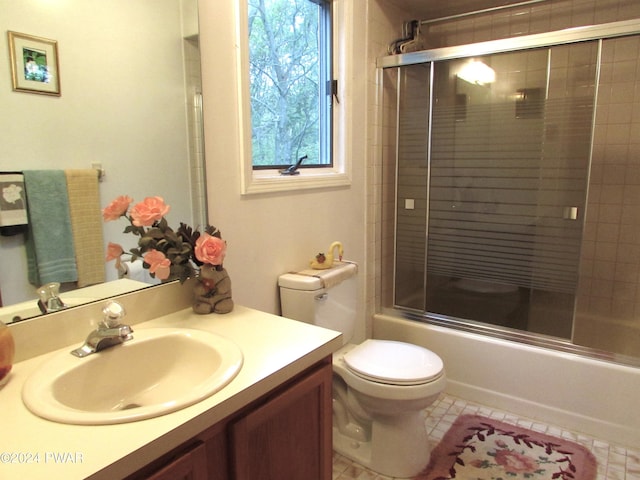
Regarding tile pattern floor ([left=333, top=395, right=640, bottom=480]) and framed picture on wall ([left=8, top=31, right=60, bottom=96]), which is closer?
framed picture on wall ([left=8, top=31, right=60, bottom=96])

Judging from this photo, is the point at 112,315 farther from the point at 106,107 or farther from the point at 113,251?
the point at 106,107

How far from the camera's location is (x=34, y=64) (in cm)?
106

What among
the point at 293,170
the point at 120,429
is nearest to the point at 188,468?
the point at 120,429

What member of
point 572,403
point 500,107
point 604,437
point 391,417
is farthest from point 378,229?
point 604,437

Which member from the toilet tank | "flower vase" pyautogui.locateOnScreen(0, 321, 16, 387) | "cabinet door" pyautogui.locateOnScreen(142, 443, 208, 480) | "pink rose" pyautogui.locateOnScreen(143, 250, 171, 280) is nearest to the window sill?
the toilet tank

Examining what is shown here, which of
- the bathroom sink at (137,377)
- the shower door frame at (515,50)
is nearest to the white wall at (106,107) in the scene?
the bathroom sink at (137,377)

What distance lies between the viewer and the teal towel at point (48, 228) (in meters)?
1.08

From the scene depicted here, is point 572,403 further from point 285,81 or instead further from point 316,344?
point 285,81

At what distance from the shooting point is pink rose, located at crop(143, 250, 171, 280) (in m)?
1.26

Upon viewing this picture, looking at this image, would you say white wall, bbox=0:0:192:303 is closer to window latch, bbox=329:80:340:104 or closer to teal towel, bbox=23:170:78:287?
teal towel, bbox=23:170:78:287

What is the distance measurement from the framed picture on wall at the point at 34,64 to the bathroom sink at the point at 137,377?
645 mm

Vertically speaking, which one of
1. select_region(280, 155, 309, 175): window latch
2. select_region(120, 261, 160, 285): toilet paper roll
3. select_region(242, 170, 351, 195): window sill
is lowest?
select_region(120, 261, 160, 285): toilet paper roll

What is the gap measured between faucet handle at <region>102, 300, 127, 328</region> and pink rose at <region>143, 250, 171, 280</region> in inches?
6.7

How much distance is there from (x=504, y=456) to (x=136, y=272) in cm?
166
